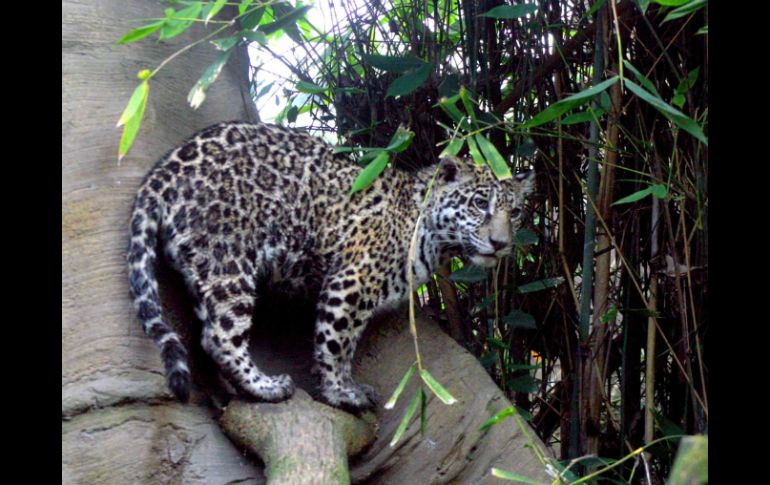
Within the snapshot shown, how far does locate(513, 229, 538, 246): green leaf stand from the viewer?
5.10 meters

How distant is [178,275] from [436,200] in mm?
1500

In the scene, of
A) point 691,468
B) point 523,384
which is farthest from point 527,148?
point 691,468

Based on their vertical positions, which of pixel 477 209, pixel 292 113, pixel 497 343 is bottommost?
pixel 497 343

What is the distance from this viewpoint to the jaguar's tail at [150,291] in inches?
159

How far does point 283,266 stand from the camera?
4914mm

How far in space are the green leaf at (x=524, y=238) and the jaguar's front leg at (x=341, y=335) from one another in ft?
2.92

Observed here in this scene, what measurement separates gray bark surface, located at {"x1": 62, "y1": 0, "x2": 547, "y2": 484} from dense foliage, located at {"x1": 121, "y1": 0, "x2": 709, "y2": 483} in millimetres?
361

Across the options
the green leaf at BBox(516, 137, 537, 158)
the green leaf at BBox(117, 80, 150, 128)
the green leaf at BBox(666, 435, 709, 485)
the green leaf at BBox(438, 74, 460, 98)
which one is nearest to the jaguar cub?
the green leaf at BBox(516, 137, 537, 158)

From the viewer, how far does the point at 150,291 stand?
166 inches

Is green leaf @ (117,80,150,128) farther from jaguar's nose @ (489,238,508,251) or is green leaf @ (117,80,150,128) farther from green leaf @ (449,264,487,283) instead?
green leaf @ (449,264,487,283)

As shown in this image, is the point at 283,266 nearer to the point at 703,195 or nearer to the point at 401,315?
the point at 401,315

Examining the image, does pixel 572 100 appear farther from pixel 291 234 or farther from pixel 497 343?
pixel 497 343

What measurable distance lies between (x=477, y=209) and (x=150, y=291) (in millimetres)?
1839
